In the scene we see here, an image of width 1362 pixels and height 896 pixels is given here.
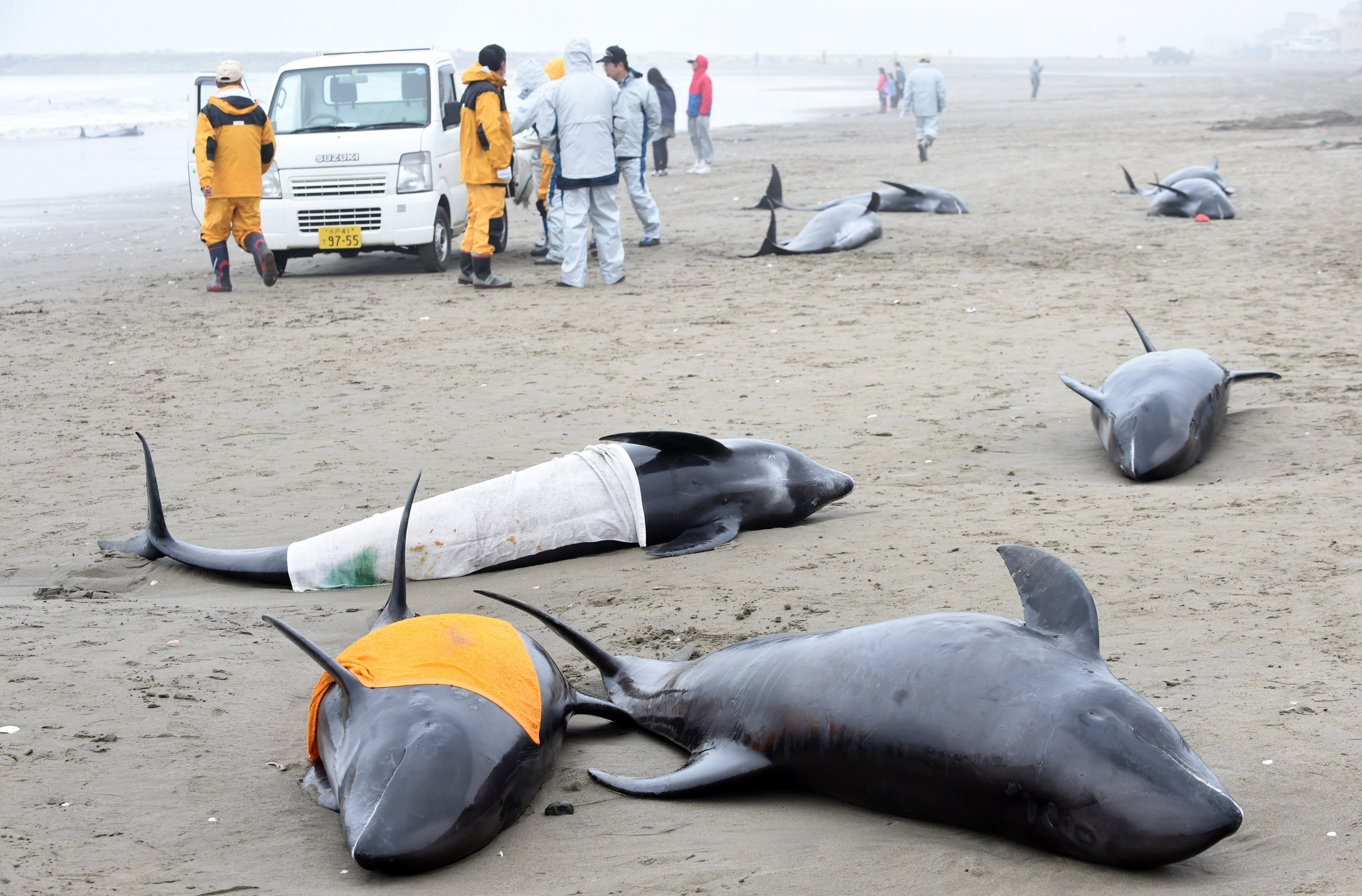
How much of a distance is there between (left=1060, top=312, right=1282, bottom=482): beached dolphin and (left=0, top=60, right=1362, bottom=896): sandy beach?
5.5 inches

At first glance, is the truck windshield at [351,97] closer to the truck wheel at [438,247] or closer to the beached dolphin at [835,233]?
the truck wheel at [438,247]

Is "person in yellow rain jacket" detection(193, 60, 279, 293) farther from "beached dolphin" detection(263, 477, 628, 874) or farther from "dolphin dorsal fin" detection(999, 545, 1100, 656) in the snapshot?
"dolphin dorsal fin" detection(999, 545, 1100, 656)

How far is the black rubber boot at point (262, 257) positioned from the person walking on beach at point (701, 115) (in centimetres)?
1270

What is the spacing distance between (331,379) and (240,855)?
21.7ft

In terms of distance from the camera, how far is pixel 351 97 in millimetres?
14398

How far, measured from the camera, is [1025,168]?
22.6m

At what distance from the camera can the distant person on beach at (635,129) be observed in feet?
44.2

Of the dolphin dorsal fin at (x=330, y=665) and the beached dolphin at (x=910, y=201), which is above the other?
the beached dolphin at (x=910, y=201)

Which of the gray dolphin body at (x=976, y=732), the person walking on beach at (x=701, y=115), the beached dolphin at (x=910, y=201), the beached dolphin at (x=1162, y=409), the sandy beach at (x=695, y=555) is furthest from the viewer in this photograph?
the person walking on beach at (x=701, y=115)

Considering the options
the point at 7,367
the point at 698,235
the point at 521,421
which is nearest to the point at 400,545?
the point at 521,421

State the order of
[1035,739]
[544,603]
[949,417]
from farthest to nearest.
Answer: [949,417] → [544,603] → [1035,739]

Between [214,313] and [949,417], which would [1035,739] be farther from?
[214,313]

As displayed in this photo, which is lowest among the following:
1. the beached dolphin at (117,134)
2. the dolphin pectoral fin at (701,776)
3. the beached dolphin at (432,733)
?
the dolphin pectoral fin at (701,776)

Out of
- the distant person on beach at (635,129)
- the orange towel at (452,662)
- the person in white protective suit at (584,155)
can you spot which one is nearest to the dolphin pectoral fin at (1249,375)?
the orange towel at (452,662)
